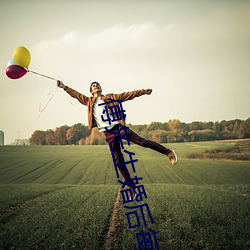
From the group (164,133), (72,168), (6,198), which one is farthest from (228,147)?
(6,198)

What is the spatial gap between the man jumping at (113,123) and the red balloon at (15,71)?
4.32 feet

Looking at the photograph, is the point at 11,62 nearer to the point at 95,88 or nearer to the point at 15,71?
the point at 15,71

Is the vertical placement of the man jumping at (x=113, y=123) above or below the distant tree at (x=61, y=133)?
below

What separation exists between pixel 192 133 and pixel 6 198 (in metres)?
59.0

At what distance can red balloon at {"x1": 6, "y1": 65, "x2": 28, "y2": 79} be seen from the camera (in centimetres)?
635

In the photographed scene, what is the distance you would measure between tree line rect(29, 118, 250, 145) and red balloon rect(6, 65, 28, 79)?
4850cm

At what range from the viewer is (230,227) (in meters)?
9.83

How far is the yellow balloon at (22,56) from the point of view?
637 cm

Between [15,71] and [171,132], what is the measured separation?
192 ft

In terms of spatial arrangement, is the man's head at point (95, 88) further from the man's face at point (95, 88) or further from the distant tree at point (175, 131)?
the distant tree at point (175, 131)

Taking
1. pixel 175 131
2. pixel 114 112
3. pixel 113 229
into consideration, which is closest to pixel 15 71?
pixel 114 112

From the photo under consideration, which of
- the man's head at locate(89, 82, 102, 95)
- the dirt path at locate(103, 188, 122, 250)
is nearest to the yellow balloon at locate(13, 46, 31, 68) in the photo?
the man's head at locate(89, 82, 102, 95)

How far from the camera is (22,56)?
640cm

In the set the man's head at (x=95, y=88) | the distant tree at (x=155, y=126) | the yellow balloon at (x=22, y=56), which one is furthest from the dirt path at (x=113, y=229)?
the distant tree at (x=155, y=126)
